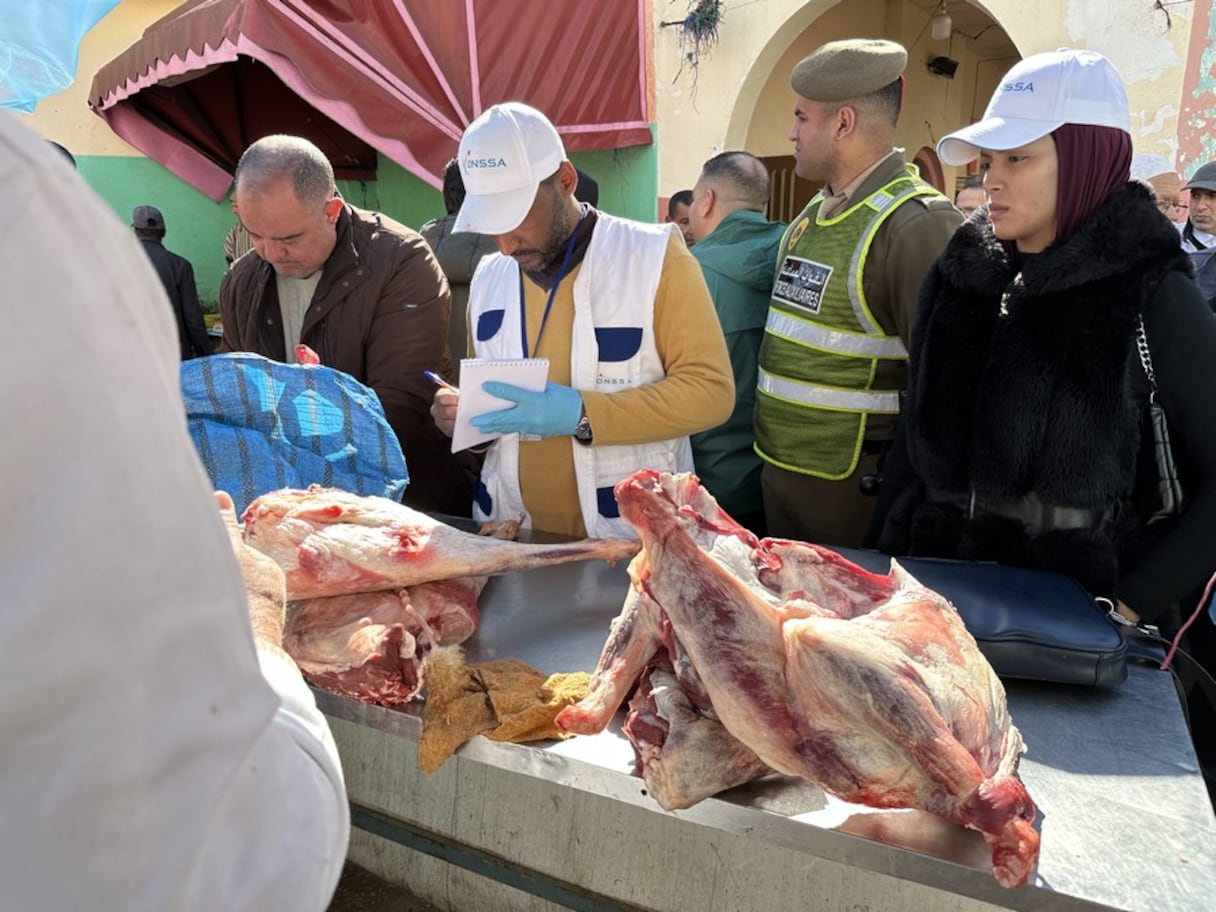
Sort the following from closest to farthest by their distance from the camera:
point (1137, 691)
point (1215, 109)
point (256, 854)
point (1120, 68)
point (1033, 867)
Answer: point (256, 854) → point (1033, 867) → point (1137, 691) → point (1215, 109) → point (1120, 68)

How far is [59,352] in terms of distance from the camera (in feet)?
1.66

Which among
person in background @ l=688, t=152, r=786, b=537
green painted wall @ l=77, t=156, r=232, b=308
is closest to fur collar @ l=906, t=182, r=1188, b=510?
person in background @ l=688, t=152, r=786, b=537

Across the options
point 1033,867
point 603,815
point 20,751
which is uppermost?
point 20,751

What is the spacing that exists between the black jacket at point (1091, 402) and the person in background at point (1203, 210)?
363cm

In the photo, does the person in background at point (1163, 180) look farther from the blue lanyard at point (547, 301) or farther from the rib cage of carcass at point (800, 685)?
the rib cage of carcass at point (800, 685)

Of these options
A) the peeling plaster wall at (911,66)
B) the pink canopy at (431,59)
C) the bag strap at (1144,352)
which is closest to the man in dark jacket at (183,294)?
the pink canopy at (431,59)

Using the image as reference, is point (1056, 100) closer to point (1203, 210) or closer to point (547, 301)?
point (547, 301)

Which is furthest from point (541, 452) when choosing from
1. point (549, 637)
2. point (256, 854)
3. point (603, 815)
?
point (256, 854)

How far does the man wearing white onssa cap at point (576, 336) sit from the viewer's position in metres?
2.41

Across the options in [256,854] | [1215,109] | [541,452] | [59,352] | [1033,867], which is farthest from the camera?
[1215,109]

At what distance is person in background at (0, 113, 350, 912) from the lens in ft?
1.66

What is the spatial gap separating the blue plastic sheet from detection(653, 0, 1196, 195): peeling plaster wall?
6.21 metres

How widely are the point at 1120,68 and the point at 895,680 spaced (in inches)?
259

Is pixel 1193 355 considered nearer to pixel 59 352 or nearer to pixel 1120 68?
pixel 59 352
